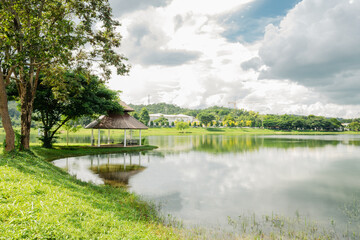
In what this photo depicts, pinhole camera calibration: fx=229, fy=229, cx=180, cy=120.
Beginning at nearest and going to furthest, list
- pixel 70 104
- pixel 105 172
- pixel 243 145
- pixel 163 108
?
pixel 105 172
pixel 70 104
pixel 243 145
pixel 163 108

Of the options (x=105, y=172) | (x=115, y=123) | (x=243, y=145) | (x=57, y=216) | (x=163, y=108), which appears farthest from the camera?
(x=163, y=108)

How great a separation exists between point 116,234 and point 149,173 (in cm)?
905

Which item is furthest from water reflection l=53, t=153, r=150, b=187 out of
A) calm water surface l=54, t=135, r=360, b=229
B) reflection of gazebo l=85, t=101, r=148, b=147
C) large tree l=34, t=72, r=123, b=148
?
reflection of gazebo l=85, t=101, r=148, b=147

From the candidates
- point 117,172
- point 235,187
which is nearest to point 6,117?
point 117,172

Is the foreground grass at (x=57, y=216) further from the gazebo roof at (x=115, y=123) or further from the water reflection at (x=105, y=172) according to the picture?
the gazebo roof at (x=115, y=123)

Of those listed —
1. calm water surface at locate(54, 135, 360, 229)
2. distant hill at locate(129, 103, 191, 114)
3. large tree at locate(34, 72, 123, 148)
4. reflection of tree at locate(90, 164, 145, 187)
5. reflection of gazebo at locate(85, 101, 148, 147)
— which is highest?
distant hill at locate(129, 103, 191, 114)

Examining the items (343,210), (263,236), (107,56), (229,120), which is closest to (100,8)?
(107,56)

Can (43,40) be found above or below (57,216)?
above

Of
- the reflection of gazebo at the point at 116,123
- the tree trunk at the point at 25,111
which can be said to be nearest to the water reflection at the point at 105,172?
the tree trunk at the point at 25,111

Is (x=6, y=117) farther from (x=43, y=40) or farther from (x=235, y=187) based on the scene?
(x=235, y=187)

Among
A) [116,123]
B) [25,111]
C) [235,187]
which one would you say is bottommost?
[235,187]

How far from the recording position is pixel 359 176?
1443cm

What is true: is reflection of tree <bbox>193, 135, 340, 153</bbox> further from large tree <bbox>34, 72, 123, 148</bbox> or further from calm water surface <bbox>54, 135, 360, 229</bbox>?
large tree <bbox>34, 72, 123, 148</bbox>

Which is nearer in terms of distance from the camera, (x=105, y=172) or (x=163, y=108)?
(x=105, y=172)
